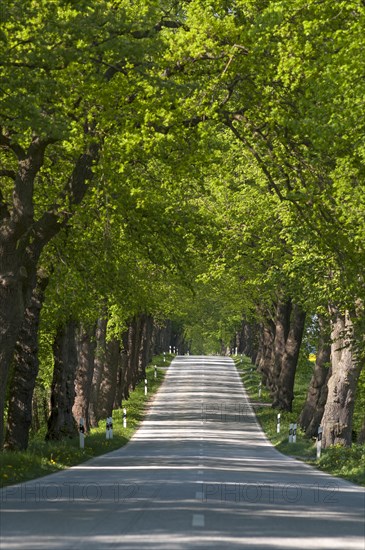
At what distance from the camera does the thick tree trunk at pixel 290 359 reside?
52.1 meters

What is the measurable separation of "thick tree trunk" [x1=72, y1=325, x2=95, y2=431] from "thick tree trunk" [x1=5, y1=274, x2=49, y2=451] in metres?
12.6

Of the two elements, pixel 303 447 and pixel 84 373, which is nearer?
pixel 303 447

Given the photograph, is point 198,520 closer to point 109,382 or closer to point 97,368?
point 109,382

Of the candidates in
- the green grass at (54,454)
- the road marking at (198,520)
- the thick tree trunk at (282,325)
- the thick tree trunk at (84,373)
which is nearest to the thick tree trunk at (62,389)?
the green grass at (54,454)

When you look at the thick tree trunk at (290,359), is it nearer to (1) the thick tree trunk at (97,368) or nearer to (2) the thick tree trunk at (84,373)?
(1) the thick tree trunk at (97,368)

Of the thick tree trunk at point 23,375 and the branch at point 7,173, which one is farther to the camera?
the thick tree trunk at point 23,375

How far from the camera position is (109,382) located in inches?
1964

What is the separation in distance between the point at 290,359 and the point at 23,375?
26.4 meters

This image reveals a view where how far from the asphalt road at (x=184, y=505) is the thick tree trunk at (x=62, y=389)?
258cm

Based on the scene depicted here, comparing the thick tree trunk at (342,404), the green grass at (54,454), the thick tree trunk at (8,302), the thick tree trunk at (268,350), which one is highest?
the thick tree trunk at (268,350)

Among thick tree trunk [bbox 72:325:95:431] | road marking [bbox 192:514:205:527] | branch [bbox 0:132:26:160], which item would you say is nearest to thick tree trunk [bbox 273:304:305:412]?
thick tree trunk [bbox 72:325:95:431]

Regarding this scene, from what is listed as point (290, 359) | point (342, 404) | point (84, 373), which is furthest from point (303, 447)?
point (290, 359)

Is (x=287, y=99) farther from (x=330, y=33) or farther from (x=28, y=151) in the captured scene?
(x=28, y=151)

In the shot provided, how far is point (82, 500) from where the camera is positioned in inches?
591
